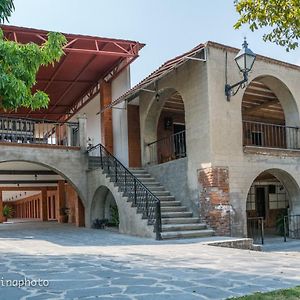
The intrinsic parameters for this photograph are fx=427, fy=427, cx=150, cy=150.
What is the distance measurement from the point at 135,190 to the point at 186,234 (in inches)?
83.6

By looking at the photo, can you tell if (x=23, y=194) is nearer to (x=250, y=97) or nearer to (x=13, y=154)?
(x=13, y=154)

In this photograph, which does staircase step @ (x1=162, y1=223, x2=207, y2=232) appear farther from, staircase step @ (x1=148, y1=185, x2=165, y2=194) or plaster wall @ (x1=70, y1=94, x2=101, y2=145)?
plaster wall @ (x1=70, y1=94, x2=101, y2=145)

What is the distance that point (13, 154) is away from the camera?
49.1 ft

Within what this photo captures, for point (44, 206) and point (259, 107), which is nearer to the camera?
point (259, 107)

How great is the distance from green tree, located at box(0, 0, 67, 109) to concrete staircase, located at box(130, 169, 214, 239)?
6142 mm

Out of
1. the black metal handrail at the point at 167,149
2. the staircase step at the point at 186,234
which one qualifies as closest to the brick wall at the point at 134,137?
the black metal handrail at the point at 167,149

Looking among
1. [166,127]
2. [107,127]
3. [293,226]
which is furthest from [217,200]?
[107,127]

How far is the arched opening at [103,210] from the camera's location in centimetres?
1542

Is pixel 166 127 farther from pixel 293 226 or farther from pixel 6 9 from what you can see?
pixel 6 9

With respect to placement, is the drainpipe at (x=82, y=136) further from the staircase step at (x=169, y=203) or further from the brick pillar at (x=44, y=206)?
the brick pillar at (x=44, y=206)

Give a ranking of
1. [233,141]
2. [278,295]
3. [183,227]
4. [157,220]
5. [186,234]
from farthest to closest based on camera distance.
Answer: [233,141]
[183,227]
[186,234]
[157,220]
[278,295]

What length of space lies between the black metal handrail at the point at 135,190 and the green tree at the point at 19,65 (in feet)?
19.0

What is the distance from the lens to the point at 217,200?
11.7m

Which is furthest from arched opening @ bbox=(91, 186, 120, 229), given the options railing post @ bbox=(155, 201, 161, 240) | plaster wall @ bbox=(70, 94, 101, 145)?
railing post @ bbox=(155, 201, 161, 240)
